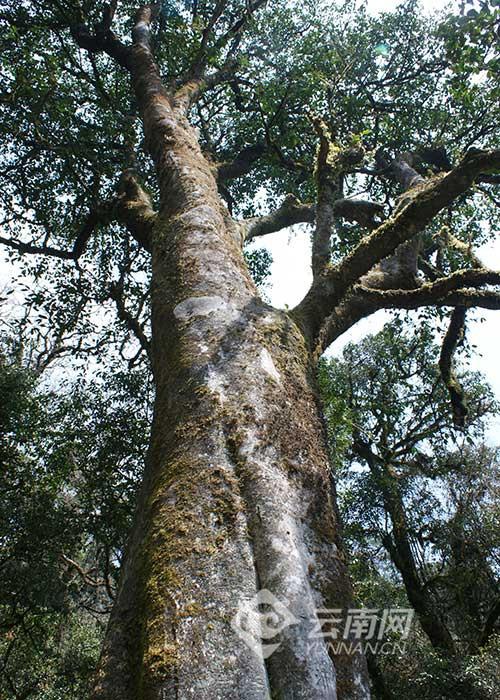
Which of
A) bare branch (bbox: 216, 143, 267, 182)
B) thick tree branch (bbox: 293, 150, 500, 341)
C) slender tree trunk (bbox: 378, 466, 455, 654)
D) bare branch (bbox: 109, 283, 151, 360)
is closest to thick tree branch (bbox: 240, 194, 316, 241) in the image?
thick tree branch (bbox: 293, 150, 500, 341)

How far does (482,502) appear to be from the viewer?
1201 cm

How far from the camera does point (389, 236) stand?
3.25 meters

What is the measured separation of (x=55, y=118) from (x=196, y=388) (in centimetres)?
501

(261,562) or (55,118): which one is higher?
(55,118)

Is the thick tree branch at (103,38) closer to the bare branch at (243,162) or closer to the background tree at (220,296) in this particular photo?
the background tree at (220,296)

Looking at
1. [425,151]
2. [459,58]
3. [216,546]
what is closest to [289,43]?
[425,151]

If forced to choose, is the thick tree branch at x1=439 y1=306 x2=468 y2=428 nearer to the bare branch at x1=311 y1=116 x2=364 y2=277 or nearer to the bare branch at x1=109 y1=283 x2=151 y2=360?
the bare branch at x1=311 y1=116 x2=364 y2=277

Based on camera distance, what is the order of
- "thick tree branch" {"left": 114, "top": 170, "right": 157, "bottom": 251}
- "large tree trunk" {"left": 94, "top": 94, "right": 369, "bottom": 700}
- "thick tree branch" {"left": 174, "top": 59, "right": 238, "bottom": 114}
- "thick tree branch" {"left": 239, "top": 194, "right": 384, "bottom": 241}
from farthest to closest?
"thick tree branch" {"left": 174, "top": 59, "right": 238, "bottom": 114} < "thick tree branch" {"left": 239, "top": 194, "right": 384, "bottom": 241} < "thick tree branch" {"left": 114, "top": 170, "right": 157, "bottom": 251} < "large tree trunk" {"left": 94, "top": 94, "right": 369, "bottom": 700}

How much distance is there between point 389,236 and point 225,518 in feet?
7.64

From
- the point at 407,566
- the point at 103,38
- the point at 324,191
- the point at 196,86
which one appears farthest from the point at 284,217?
the point at 407,566

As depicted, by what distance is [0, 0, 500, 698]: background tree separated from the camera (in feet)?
4.79

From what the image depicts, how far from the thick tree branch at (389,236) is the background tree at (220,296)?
0.01 m

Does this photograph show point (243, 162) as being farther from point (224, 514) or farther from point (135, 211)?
point (224, 514)

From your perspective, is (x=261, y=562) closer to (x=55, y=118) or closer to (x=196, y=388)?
(x=196, y=388)
